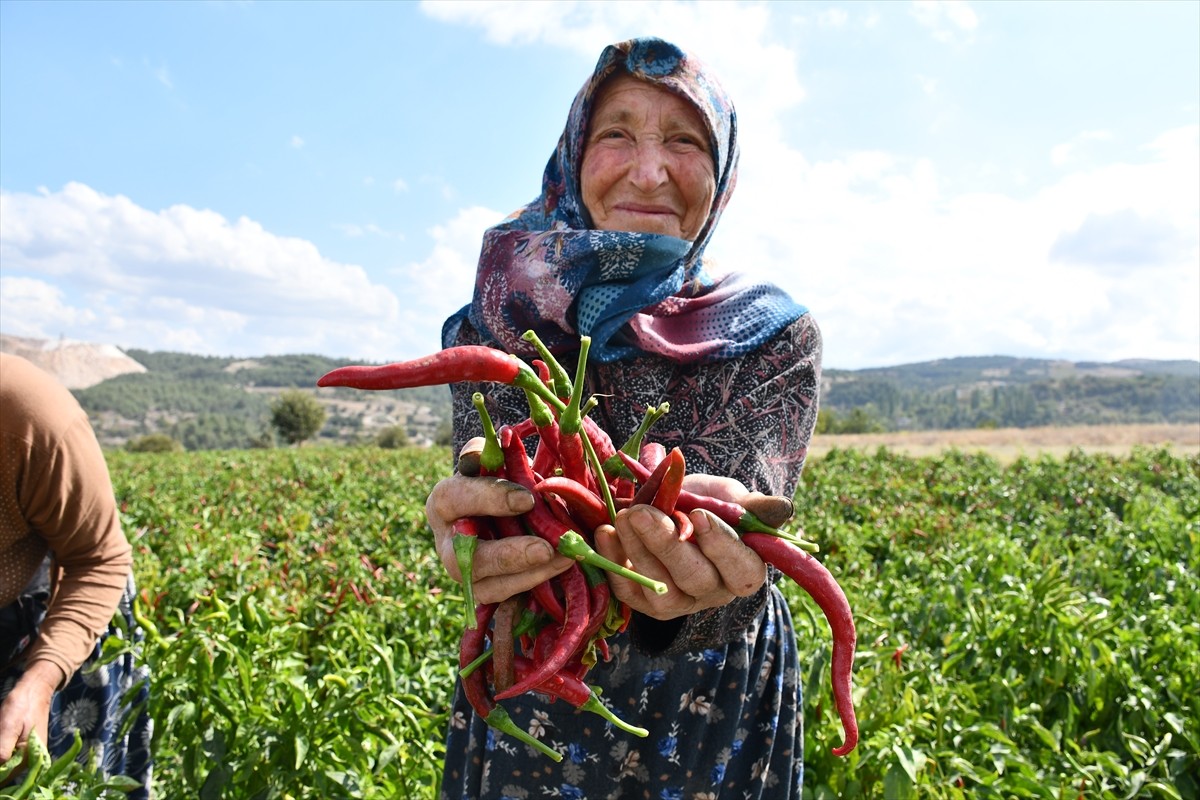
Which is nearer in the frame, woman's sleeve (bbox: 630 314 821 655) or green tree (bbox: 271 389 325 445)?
woman's sleeve (bbox: 630 314 821 655)

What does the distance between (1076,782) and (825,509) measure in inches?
238

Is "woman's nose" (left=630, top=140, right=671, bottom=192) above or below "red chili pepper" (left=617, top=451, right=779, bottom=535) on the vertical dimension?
above

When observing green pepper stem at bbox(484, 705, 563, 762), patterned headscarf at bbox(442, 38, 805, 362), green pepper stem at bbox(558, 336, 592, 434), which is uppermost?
patterned headscarf at bbox(442, 38, 805, 362)

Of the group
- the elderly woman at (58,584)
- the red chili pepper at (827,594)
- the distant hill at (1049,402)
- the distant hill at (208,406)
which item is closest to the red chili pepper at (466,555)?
the red chili pepper at (827,594)

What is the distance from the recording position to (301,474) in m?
14.5

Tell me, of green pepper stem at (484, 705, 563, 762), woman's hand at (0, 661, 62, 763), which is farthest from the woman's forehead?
woman's hand at (0, 661, 62, 763)

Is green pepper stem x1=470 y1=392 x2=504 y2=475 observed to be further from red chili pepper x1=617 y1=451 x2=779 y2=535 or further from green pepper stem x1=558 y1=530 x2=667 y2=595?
red chili pepper x1=617 y1=451 x2=779 y2=535

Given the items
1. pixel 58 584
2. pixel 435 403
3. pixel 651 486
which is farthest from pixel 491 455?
pixel 435 403

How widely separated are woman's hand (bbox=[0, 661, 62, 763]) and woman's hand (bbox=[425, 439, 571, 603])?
1.65 meters

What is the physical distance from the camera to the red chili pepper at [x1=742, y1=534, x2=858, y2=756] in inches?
50.9

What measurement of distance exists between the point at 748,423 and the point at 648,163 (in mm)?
690

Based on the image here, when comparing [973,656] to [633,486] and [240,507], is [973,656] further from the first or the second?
[240,507]

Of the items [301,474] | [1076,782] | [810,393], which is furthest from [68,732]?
[301,474]

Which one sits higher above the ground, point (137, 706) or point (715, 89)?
point (715, 89)
